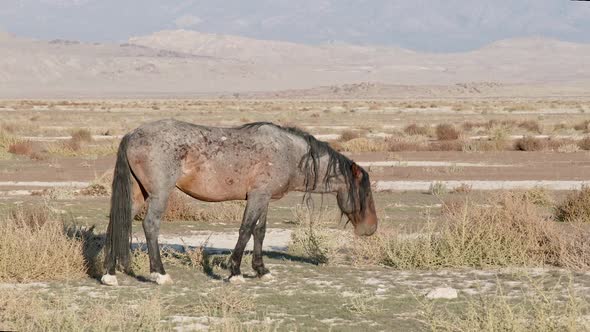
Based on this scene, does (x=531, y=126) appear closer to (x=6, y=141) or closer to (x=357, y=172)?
(x=6, y=141)

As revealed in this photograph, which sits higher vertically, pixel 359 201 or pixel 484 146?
pixel 359 201

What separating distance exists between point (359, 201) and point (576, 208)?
21.9 feet

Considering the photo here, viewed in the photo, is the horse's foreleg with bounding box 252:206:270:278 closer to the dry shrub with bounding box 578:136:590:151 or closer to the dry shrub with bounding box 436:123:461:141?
the dry shrub with bounding box 578:136:590:151

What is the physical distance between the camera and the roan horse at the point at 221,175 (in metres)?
10.6

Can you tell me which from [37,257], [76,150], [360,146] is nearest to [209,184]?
[37,257]

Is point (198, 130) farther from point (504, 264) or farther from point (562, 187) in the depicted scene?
point (562, 187)

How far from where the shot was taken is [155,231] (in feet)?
35.2

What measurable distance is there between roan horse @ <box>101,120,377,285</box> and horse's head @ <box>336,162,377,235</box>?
0.04 ft

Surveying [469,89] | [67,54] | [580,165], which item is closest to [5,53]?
[67,54]

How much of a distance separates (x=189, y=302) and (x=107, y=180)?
42.1 ft

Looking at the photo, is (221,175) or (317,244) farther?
(317,244)

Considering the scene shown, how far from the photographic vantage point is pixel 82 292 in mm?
10078

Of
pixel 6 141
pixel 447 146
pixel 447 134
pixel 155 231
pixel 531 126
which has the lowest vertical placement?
pixel 531 126

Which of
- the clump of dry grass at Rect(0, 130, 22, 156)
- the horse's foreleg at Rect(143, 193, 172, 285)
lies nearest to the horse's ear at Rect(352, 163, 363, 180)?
the horse's foreleg at Rect(143, 193, 172, 285)
